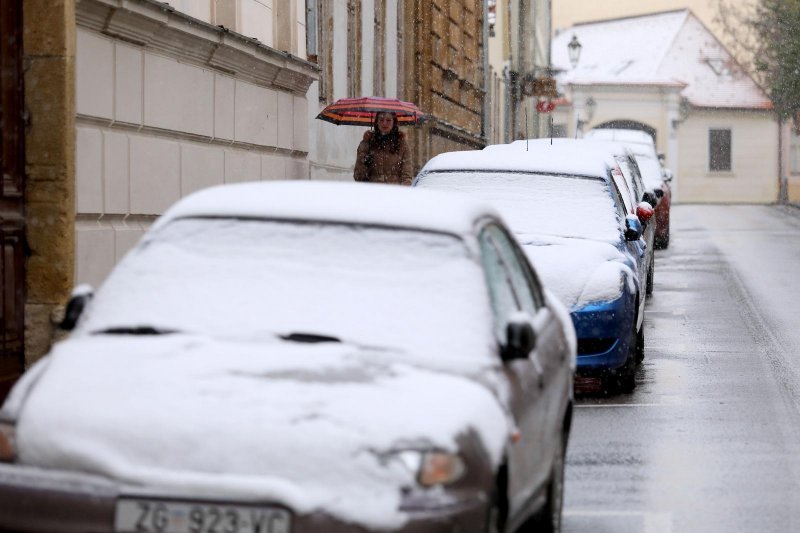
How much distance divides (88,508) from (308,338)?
974 mm

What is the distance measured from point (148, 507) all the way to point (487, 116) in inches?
1387

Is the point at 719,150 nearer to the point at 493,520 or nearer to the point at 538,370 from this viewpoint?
the point at 538,370

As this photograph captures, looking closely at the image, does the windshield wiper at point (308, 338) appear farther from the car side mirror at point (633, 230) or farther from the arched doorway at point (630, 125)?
Answer: the arched doorway at point (630, 125)

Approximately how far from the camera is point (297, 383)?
5035mm

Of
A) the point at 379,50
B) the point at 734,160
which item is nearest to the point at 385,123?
the point at 379,50

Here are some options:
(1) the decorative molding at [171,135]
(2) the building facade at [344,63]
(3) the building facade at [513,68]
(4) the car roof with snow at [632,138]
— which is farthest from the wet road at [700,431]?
(3) the building facade at [513,68]

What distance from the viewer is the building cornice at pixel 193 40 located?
1184cm

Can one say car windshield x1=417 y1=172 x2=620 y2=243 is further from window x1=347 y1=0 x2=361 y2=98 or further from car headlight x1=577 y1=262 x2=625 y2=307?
window x1=347 y1=0 x2=361 y2=98

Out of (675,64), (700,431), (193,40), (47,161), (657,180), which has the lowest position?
(700,431)

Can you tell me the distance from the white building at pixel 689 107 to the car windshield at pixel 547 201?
6149cm

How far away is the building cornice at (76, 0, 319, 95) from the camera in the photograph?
11836 mm

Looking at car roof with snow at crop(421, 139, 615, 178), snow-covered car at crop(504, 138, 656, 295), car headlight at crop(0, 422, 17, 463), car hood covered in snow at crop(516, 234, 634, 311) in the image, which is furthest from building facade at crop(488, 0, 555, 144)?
car headlight at crop(0, 422, 17, 463)

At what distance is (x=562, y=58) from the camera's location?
7850 centimetres

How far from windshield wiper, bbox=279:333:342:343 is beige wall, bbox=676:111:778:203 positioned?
70366 millimetres
